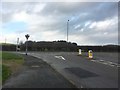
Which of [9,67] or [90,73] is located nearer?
[90,73]

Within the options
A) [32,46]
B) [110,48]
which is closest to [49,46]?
[32,46]

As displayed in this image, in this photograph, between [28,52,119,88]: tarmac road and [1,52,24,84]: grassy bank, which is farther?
[1,52,24,84]: grassy bank

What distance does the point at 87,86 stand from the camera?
11.1 m

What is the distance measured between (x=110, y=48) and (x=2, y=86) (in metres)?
60.4

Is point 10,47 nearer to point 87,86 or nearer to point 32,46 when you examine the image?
point 32,46

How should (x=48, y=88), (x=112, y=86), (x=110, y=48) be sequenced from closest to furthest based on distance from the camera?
(x=48, y=88) < (x=112, y=86) < (x=110, y=48)

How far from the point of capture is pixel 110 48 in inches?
2734

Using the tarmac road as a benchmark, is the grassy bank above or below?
above

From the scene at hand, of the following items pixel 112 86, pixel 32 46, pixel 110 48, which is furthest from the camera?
pixel 32 46

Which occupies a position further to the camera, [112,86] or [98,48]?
[98,48]

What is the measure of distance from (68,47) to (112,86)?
63.8m

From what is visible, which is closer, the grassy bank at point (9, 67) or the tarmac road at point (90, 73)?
the tarmac road at point (90, 73)

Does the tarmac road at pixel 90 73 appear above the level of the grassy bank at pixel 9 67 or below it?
below

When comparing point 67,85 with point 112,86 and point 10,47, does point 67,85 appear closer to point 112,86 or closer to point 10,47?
point 112,86
